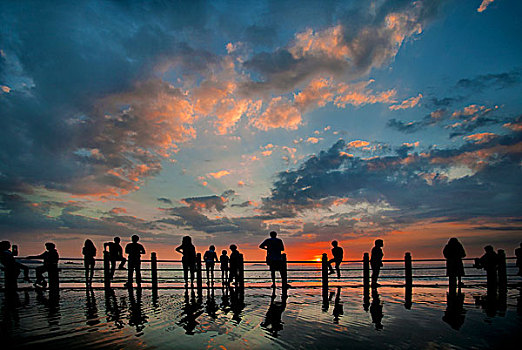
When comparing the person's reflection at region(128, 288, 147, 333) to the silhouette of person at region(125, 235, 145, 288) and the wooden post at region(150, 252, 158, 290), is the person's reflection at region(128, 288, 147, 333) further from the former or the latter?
the silhouette of person at region(125, 235, 145, 288)

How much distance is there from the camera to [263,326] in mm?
6895

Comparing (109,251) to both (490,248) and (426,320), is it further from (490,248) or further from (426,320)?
(490,248)

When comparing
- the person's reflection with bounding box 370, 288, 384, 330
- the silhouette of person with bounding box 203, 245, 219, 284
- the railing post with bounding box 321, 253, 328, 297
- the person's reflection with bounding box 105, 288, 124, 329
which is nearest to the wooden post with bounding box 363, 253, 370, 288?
the railing post with bounding box 321, 253, 328, 297

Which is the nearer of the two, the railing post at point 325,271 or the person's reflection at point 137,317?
the person's reflection at point 137,317

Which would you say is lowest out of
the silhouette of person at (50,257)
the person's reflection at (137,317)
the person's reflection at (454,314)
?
the person's reflection at (454,314)

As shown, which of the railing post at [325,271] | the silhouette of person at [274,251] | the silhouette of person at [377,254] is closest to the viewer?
the silhouette of person at [274,251]

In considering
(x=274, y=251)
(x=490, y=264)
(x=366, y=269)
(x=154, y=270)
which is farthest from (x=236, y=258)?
(x=490, y=264)

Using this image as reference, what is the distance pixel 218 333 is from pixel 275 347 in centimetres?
135

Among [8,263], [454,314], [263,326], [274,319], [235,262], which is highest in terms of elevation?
[8,263]

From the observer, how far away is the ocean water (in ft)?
17.9

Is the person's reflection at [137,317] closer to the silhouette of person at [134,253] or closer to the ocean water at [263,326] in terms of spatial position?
the ocean water at [263,326]

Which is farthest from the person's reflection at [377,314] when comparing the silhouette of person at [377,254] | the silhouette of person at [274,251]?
the silhouette of person at [377,254]

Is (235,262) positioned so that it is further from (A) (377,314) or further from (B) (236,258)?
(A) (377,314)

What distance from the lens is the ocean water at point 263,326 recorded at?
5449 mm
